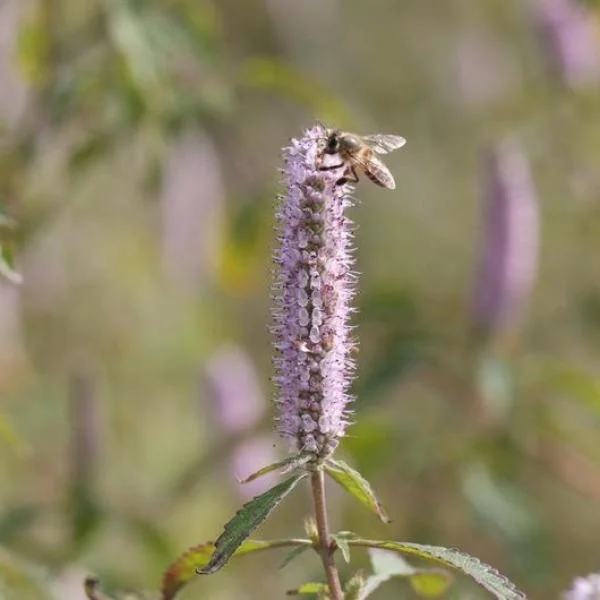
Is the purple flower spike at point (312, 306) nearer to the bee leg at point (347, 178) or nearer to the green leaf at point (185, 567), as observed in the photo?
the bee leg at point (347, 178)

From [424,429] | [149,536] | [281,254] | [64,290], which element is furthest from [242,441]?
[64,290]

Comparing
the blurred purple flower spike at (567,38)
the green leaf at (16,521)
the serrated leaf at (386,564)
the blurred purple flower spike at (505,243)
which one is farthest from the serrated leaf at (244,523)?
the blurred purple flower spike at (567,38)

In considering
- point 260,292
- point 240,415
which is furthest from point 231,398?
point 260,292

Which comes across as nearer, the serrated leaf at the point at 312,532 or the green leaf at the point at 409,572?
the serrated leaf at the point at 312,532

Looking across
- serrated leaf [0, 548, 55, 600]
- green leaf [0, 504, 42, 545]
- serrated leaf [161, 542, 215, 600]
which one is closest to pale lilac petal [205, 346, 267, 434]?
green leaf [0, 504, 42, 545]

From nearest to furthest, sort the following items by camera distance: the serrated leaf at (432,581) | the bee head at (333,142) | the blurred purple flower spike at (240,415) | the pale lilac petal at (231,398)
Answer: the bee head at (333,142)
the serrated leaf at (432,581)
the blurred purple flower spike at (240,415)
the pale lilac petal at (231,398)

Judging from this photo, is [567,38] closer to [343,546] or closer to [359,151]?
[359,151]
